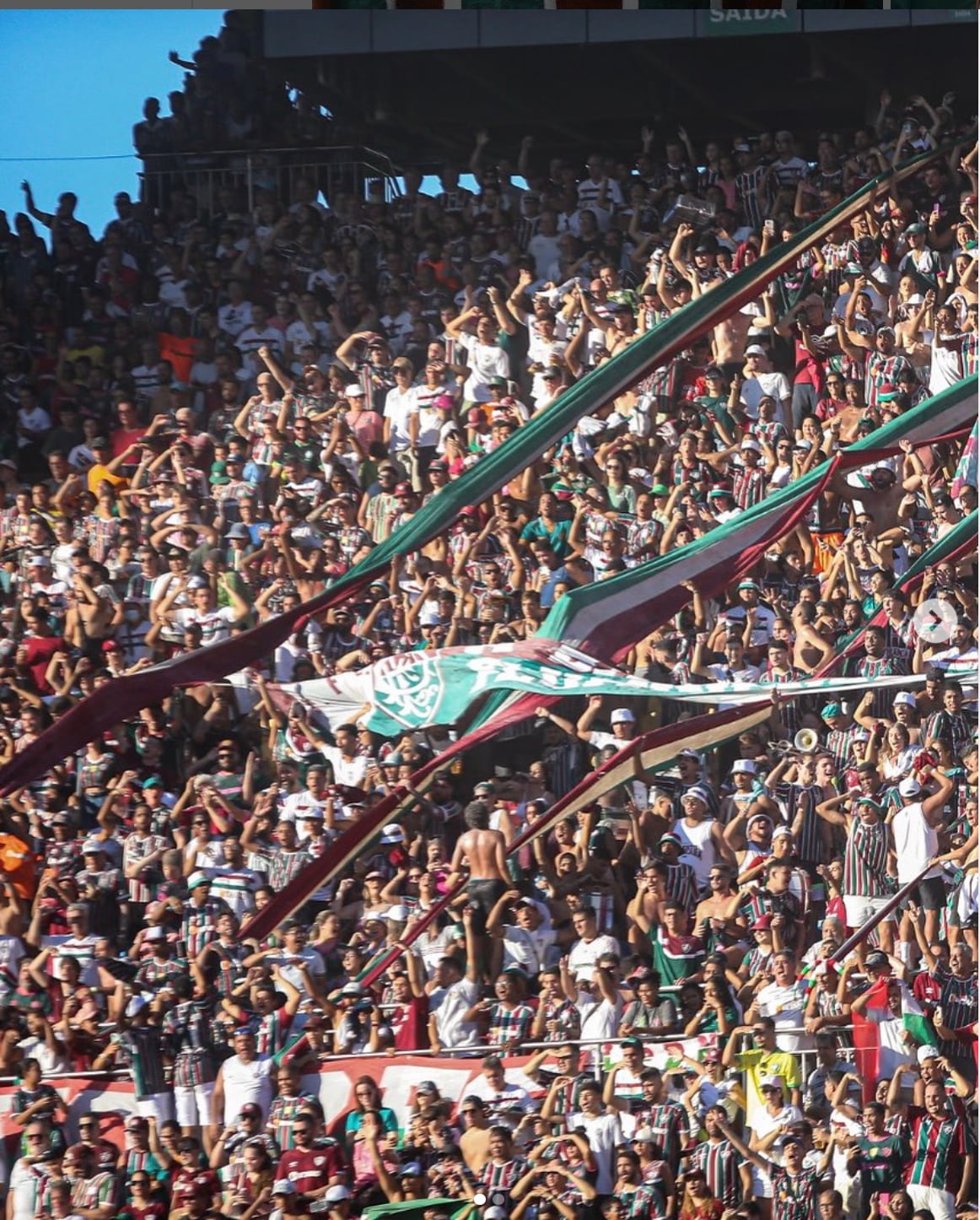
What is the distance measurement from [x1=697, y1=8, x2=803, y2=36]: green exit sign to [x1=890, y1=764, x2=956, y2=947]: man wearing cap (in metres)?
3.12

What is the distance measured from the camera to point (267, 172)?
26.8 feet

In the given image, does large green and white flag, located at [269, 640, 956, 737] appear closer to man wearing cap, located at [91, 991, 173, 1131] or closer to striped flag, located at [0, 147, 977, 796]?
striped flag, located at [0, 147, 977, 796]

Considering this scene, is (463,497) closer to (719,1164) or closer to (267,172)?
(267,172)

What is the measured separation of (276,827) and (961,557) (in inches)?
115

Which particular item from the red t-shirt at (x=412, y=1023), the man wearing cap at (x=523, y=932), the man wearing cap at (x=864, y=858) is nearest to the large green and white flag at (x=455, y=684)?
the man wearing cap at (x=864, y=858)

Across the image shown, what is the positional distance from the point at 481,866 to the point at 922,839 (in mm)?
1668

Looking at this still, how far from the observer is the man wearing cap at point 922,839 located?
22.9 feet

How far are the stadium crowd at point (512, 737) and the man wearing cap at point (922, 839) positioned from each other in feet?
0.05

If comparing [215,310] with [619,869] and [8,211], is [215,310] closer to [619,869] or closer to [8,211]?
[8,211]

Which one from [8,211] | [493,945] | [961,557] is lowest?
[493,945]

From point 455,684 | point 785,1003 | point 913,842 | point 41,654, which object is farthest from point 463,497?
point 785,1003

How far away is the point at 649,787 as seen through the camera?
7242mm

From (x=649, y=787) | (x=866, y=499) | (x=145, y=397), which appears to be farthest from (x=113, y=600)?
(x=866, y=499)

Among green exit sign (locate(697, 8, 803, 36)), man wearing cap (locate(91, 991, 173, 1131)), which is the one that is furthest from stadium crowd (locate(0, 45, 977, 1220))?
green exit sign (locate(697, 8, 803, 36))
